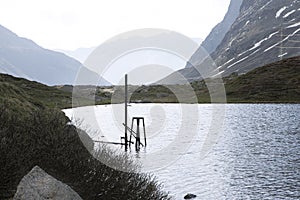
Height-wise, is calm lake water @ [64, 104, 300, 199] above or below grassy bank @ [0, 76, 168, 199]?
below

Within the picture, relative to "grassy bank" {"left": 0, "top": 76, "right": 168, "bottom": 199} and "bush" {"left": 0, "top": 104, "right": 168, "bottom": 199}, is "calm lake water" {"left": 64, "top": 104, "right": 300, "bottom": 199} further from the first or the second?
"bush" {"left": 0, "top": 104, "right": 168, "bottom": 199}

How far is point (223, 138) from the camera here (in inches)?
2844

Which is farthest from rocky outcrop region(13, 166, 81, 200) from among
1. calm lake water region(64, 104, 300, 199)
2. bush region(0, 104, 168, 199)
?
calm lake water region(64, 104, 300, 199)

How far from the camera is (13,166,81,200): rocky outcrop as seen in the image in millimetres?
14625

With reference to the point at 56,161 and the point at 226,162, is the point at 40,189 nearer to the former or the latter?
the point at 56,161

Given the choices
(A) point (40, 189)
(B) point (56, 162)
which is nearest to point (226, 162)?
(B) point (56, 162)

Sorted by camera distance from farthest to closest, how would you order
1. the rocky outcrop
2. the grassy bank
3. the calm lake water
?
the calm lake water → the grassy bank → the rocky outcrop

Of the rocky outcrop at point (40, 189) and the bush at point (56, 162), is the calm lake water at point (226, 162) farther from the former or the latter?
the rocky outcrop at point (40, 189)

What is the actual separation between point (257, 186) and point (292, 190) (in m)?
3.10

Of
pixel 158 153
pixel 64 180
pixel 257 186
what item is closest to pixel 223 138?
pixel 158 153

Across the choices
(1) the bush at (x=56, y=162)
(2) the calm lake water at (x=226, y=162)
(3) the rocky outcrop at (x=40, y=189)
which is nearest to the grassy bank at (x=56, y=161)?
(1) the bush at (x=56, y=162)

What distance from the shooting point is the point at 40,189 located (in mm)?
14695

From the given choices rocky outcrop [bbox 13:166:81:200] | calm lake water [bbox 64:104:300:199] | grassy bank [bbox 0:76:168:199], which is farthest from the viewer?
calm lake water [bbox 64:104:300:199]

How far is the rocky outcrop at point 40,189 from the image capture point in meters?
14.6
